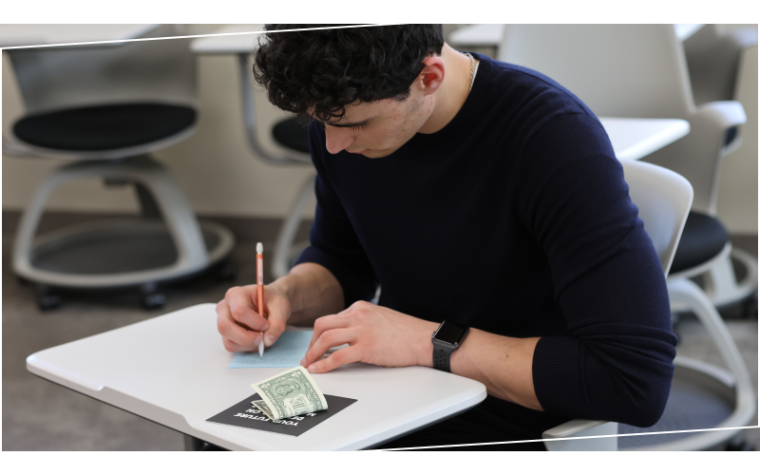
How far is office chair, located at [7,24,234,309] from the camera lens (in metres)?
0.94

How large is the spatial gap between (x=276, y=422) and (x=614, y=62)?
799mm

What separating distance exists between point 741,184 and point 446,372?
0.46 m

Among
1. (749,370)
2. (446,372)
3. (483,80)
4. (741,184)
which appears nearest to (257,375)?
(446,372)

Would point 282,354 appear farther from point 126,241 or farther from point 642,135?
point 642,135

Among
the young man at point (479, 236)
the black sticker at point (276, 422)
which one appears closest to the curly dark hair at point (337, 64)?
the young man at point (479, 236)

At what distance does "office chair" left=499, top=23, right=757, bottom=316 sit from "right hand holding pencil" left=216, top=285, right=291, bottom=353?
0.51 m

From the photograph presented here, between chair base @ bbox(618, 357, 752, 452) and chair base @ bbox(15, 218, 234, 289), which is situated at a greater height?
chair base @ bbox(15, 218, 234, 289)

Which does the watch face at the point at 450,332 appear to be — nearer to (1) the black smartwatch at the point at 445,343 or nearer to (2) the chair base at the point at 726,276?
(1) the black smartwatch at the point at 445,343

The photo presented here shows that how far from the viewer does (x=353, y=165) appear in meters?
1.17

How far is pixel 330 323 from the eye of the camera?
0.98 m

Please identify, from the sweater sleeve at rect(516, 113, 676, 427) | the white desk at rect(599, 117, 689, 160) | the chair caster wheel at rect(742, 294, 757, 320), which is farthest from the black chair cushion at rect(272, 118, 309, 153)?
the chair caster wheel at rect(742, 294, 757, 320)

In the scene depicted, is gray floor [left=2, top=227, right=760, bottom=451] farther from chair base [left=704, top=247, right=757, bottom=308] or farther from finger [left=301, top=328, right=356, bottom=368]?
finger [left=301, top=328, right=356, bottom=368]
